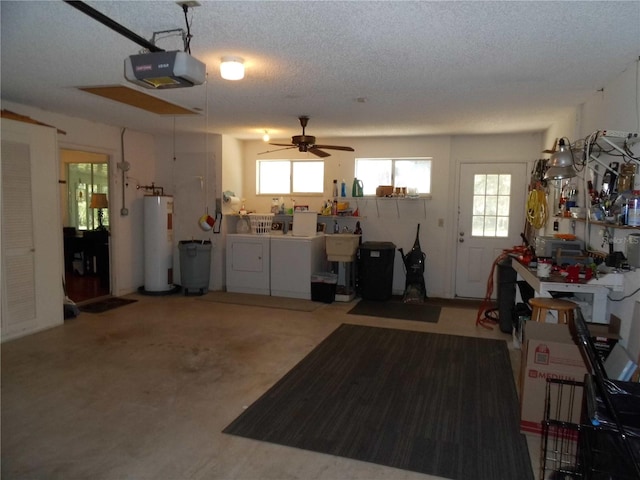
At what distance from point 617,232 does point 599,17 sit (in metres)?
1.71

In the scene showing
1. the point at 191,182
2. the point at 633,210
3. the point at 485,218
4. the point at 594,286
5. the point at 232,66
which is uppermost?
the point at 232,66

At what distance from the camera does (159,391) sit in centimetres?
329

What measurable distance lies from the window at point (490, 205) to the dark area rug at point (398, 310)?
144 centimetres

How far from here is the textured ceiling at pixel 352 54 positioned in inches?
93.7

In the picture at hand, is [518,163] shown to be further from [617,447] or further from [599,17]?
[617,447]

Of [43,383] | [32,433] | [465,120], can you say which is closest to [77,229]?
[43,383]

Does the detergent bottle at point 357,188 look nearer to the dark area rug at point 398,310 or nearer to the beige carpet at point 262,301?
the dark area rug at point 398,310

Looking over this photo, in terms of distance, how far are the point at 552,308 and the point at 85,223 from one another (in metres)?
7.86

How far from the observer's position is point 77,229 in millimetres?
7992

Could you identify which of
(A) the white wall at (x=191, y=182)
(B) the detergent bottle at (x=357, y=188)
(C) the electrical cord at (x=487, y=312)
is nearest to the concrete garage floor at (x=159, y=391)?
(C) the electrical cord at (x=487, y=312)

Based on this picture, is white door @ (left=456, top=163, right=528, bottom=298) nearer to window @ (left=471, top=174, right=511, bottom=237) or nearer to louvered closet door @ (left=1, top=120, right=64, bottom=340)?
window @ (left=471, top=174, right=511, bottom=237)

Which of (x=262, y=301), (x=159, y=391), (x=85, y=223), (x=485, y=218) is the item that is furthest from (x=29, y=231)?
(x=485, y=218)

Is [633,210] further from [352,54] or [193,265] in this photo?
[193,265]

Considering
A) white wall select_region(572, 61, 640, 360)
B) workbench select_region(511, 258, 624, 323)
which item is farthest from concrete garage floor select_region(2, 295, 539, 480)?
white wall select_region(572, 61, 640, 360)
